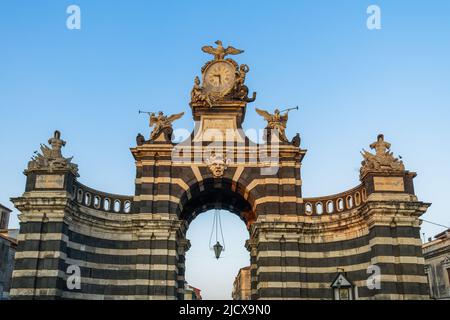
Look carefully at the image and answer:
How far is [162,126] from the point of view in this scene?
3136cm

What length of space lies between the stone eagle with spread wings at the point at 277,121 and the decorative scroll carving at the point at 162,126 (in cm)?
528

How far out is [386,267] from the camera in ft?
86.3

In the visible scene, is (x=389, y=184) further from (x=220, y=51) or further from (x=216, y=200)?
(x=220, y=51)

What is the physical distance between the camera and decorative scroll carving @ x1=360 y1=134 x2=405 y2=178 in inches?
1108

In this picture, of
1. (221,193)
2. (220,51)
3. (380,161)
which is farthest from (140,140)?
(380,161)

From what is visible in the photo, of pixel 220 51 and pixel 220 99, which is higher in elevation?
pixel 220 51

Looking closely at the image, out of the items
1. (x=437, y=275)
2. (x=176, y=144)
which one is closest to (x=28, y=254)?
(x=176, y=144)

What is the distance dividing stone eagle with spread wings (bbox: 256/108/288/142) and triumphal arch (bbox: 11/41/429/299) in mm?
66

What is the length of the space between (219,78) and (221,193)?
7.55m

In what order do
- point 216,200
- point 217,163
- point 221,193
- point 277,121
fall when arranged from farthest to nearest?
point 216,200 → point 221,193 → point 277,121 → point 217,163
